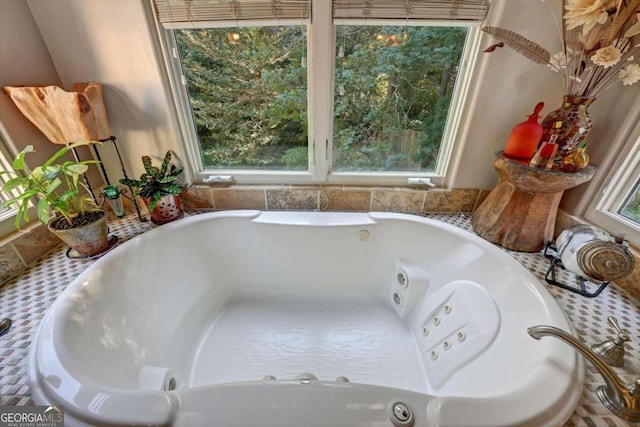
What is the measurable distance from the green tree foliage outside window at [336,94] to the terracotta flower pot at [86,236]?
0.62 meters

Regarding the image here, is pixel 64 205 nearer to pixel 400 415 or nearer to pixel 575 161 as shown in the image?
pixel 400 415

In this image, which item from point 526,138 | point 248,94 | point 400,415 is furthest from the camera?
point 248,94

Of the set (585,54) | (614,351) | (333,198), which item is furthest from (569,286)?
(333,198)

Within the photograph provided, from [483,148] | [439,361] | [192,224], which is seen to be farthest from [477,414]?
Answer: [192,224]

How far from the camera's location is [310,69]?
117 centimetres

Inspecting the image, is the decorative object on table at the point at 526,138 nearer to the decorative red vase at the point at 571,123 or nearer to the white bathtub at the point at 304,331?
the decorative red vase at the point at 571,123

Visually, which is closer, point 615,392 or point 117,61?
point 615,392

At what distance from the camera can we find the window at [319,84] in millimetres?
1048

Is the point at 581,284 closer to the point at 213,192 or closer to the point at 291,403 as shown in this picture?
the point at 291,403

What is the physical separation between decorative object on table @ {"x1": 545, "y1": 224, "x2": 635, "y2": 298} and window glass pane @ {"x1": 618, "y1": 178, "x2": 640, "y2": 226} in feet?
0.72

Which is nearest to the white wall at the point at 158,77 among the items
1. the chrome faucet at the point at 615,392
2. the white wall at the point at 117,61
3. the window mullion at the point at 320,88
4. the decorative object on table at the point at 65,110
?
the white wall at the point at 117,61

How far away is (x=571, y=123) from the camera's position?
94 cm

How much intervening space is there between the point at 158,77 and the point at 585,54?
5.66ft

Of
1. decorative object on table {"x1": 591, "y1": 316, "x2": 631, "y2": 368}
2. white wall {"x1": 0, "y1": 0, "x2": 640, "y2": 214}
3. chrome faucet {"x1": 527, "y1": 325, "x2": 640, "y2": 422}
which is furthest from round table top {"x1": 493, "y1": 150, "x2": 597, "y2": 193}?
chrome faucet {"x1": 527, "y1": 325, "x2": 640, "y2": 422}
